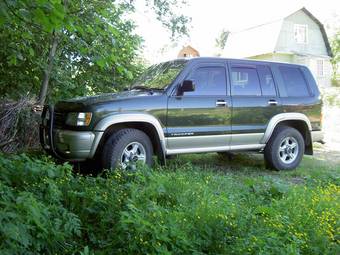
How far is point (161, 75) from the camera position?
7.23 metres

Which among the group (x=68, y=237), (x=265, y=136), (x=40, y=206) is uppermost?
(x=265, y=136)

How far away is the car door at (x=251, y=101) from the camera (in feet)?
24.1

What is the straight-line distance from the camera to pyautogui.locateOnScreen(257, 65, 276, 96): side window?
7.75 meters

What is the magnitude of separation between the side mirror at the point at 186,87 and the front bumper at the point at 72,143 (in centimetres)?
147

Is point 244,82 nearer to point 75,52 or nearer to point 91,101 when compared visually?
point 91,101

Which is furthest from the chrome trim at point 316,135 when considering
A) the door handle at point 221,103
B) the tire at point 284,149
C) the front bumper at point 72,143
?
the front bumper at point 72,143

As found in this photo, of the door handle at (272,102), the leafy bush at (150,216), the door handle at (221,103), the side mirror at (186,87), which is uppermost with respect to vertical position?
the side mirror at (186,87)

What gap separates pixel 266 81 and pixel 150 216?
15.5 ft

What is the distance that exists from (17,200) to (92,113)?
254 cm

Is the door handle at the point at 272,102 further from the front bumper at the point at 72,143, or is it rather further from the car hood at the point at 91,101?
the front bumper at the point at 72,143

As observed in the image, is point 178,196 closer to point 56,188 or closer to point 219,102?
point 56,188

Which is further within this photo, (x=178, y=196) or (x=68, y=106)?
(x=68, y=106)

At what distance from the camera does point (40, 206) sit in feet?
12.0

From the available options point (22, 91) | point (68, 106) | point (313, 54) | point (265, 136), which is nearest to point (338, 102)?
point (265, 136)
